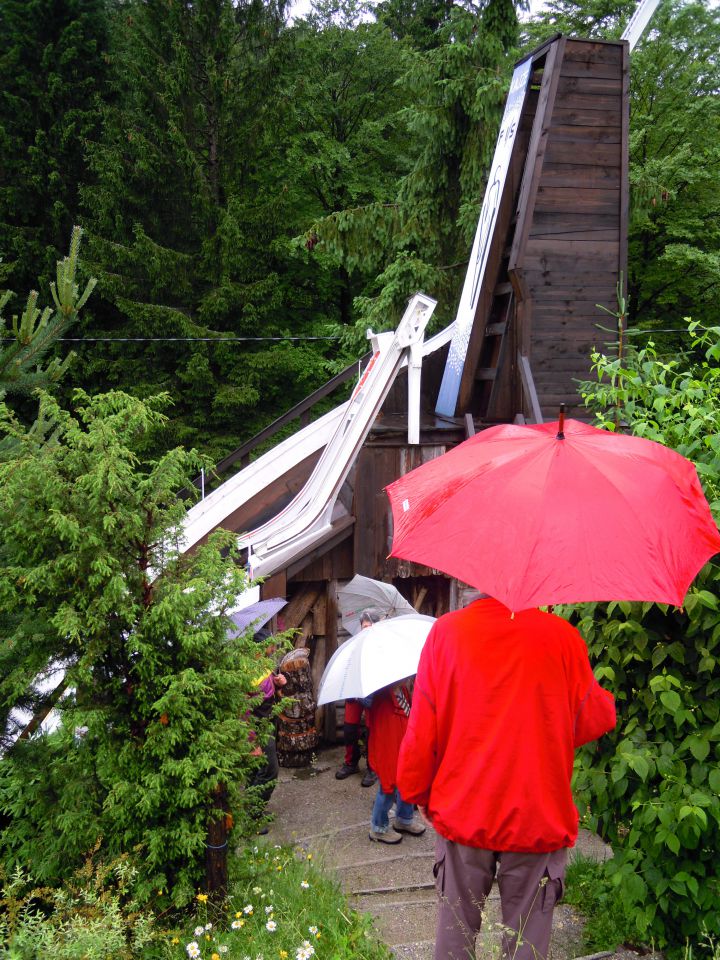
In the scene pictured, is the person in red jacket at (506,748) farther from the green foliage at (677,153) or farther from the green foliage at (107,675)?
the green foliage at (677,153)

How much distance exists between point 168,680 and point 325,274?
56.6ft

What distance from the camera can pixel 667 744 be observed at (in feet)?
10.0

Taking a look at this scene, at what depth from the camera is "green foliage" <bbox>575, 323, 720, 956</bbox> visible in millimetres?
2959

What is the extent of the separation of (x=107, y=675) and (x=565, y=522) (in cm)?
224

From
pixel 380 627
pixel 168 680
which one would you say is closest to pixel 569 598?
pixel 168 680

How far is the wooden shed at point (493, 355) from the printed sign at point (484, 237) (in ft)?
0.09

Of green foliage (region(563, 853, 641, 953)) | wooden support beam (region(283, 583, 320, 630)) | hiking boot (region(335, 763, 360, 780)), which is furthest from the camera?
wooden support beam (region(283, 583, 320, 630))

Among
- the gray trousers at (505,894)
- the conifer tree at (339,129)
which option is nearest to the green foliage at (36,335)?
the gray trousers at (505,894)

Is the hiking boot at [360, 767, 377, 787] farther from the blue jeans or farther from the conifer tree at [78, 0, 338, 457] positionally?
the conifer tree at [78, 0, 338, 457]

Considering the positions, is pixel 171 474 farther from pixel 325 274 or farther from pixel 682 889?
pixel 325 274

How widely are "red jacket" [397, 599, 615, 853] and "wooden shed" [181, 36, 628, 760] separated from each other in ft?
16.0

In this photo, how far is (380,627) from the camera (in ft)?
17.2

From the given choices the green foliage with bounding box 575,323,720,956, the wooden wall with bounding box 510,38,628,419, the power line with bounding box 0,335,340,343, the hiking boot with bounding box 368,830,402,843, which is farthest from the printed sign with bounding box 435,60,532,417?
the power line with bounding box 0,335,340,343

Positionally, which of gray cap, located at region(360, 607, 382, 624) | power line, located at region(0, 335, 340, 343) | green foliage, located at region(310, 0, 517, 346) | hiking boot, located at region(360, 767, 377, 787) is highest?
green foliage, located at region(310, 0, 517, 346)
